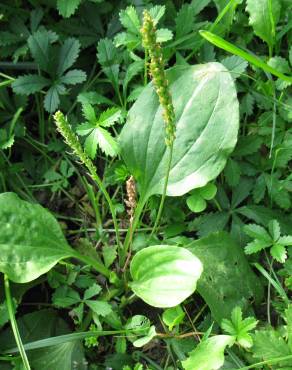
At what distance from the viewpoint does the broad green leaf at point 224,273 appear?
5.49ft

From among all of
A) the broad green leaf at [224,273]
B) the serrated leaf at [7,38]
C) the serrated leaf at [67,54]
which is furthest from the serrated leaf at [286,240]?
the serrated leaf at [7,38]

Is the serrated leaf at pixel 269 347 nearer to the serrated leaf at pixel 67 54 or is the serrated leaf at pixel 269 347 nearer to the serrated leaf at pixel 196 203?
the serrated leaf at pixel 196 203

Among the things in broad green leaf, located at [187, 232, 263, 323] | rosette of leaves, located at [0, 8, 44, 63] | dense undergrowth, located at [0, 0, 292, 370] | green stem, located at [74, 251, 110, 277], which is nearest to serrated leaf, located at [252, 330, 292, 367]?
dense undergrowth, located at [0, 0, 292, 370]

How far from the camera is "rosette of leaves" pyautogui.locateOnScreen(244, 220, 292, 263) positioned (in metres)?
1.69

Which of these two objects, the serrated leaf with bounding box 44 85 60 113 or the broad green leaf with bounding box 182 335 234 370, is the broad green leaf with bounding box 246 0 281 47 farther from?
the broad green leaf with bounding box 182 335 234 370

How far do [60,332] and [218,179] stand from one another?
79 cm

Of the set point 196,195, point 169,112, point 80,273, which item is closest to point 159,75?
point 169,112

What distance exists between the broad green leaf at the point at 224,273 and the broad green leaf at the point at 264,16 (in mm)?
762

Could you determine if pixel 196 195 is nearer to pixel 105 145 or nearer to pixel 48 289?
pixel 105 145

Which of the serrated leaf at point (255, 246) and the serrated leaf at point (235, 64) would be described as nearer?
the serrated leaf at point (255, 246)

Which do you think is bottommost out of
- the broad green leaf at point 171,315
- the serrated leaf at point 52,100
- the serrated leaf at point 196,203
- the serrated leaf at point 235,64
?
the broad green leaf at point 171,315

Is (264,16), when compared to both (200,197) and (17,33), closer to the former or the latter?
(200,197)

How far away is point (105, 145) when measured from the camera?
68.1 inches

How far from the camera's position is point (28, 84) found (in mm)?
1910
